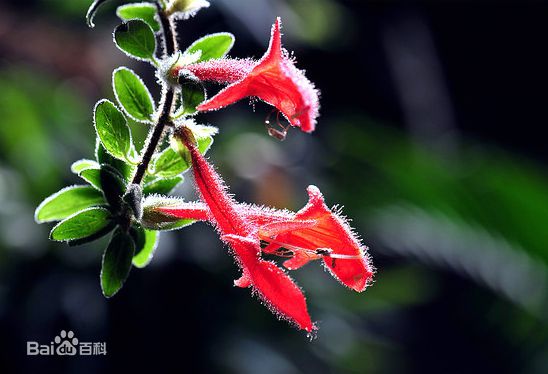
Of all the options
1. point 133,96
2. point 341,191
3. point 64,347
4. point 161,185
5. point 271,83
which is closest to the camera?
point 271,83

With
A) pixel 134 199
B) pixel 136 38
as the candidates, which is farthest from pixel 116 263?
pixel 136 38

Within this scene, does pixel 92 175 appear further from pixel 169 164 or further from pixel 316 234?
pixel 316 234

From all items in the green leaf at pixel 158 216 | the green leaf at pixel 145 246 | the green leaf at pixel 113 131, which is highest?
the green leaf at pixel 113 131

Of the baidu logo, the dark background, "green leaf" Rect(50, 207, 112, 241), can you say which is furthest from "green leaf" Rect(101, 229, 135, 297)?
the dark background

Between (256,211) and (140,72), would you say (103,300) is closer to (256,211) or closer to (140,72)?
(140,72)

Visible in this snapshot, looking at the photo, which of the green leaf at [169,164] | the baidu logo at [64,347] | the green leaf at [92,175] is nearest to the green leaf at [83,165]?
the green leaf at [92,175]

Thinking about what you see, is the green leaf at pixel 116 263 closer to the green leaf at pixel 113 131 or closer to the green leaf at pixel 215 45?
the green leaf at pixel 113 131

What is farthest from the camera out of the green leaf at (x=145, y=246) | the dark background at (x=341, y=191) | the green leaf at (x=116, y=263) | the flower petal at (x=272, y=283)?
the dark background at (x=341, y=191)
